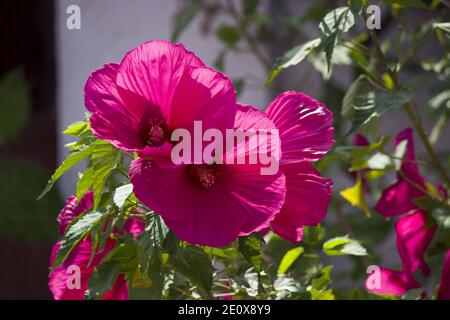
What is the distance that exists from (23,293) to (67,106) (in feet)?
2.14

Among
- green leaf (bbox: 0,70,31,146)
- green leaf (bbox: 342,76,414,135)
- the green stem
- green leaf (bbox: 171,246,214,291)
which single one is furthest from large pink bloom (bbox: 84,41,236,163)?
green leaf (bbox: 0,70,31,146)

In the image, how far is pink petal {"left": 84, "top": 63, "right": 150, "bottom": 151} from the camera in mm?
663

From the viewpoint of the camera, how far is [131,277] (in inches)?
30.4

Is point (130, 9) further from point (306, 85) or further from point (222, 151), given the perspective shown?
point (222, 151)

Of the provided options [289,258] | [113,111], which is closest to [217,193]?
[113,111]

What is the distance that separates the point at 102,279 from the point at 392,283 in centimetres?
36

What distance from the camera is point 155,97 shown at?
67cm

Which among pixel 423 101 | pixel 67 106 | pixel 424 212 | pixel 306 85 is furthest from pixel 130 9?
pixel 424 212

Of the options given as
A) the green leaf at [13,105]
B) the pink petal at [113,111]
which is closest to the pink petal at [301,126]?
the pink petal at [113,111]

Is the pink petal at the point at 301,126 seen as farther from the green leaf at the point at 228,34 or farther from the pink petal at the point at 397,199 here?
the green leaf at the point at 228,34

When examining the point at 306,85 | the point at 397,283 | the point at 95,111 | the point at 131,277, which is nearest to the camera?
the point at 95,111

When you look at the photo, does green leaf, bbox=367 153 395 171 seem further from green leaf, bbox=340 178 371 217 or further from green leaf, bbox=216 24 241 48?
green leaf, bbox=216 24 241 48

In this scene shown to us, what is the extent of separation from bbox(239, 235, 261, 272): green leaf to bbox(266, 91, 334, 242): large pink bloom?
26 mm

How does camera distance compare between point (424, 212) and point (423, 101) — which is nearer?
point (424, 212)
